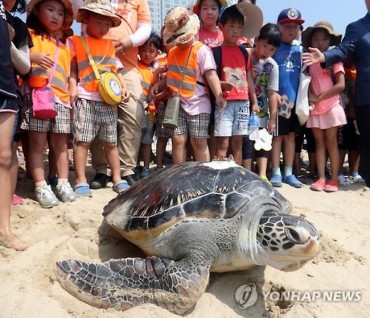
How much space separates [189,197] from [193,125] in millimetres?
1380

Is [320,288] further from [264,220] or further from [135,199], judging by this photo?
[135,199]

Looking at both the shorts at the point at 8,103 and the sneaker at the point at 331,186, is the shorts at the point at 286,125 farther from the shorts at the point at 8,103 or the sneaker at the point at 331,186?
the shorts at the point at 8,103

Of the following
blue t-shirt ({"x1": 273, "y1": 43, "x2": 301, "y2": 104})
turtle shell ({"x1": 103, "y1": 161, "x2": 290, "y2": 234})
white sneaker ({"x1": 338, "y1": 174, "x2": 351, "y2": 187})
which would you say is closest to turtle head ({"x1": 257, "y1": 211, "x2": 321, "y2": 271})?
turtle shell ({"x1": 103, "y1": 161, "x2": 290, "y2": 234})

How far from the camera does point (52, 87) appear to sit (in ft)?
8.82

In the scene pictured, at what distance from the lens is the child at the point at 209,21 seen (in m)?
3.60

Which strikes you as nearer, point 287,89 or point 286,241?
point 286,241

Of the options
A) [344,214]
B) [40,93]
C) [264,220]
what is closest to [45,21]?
[40,93]

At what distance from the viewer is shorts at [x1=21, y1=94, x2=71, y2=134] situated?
103 inches

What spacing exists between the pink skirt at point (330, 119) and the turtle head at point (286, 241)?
2.32 meters

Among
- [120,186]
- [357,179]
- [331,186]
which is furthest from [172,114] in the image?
[357,179]

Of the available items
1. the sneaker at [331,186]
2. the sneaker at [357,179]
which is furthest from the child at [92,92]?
the sneaker at [357,179]

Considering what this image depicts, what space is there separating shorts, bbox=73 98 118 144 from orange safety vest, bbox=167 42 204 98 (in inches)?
22.1

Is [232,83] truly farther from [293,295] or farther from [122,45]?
[293,295]

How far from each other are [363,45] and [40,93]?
9.93 feet
